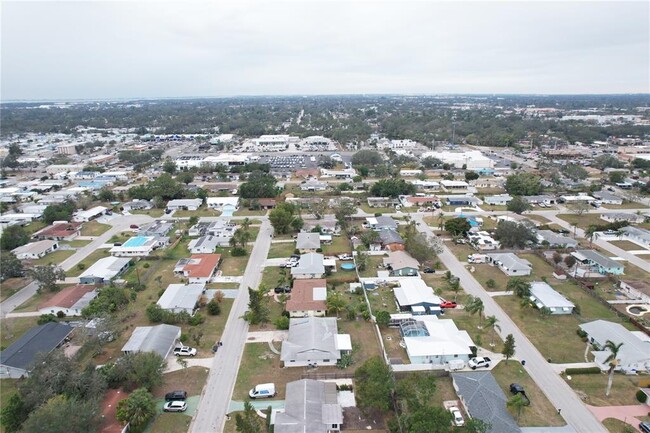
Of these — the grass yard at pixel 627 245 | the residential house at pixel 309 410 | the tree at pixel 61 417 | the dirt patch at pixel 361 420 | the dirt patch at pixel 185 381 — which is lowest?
the dirt patch at pixel 361 420

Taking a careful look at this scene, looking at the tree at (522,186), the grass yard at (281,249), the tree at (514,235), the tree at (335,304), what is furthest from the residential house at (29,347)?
the tree at (522,186)

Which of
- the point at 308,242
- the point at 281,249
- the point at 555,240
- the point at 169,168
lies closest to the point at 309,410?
the point at 308,242

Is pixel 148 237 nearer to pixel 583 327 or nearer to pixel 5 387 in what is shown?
pixel 5 387

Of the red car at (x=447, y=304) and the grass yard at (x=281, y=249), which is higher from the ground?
the grass yard at (x=281, y=249)

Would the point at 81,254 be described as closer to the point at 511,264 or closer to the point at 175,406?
the point at 175,406

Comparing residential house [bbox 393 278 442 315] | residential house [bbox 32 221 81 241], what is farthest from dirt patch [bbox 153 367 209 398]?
residential house [bbox 32 221 81 241]

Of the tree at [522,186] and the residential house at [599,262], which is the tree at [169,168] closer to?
the tree at [522,186]
